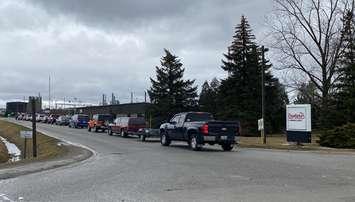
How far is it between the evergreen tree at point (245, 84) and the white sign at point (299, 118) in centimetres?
2777

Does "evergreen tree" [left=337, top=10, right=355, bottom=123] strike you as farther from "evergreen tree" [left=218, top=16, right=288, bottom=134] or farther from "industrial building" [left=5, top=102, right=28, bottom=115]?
"industrial building" [left=5, top=102, right=28, bottom=115]

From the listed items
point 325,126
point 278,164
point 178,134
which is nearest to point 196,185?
point 278,164

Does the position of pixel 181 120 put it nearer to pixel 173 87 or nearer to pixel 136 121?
pixel 136 121

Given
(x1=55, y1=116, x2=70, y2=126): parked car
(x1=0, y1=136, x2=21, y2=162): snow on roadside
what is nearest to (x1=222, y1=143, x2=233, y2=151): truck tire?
(x1=0, y1=136, x2=21, y2=162): snow on roadside

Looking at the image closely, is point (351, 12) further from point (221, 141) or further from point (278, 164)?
point (278, 164)

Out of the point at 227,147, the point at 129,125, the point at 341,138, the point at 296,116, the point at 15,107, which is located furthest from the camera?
the point at 15,107

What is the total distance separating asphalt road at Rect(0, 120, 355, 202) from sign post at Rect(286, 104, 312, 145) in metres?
12.8

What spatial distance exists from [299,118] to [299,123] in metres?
0.31

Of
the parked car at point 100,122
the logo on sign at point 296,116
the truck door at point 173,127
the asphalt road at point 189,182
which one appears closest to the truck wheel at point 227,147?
the truck door at point 173,127

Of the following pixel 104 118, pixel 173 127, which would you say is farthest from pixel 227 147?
pixel 104 118

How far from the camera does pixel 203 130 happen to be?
28109 millimetres

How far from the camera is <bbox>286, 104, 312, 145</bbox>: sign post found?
34156mm

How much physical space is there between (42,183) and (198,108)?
5646cm

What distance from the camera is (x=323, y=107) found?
180ft
